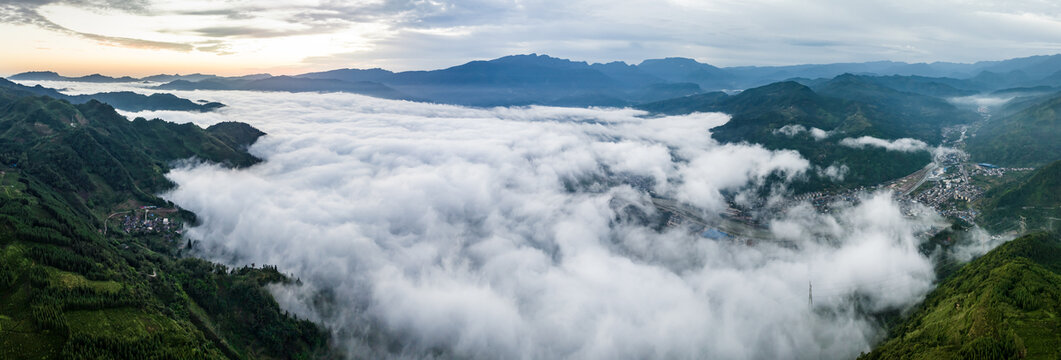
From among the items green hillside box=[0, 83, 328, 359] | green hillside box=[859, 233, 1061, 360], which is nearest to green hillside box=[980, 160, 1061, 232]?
green hillside box=[859, 233, 1061, 360]

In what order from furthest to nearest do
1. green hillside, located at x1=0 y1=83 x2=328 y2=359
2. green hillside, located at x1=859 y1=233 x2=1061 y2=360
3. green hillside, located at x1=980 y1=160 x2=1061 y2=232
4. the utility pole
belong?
green hillside, located at x1=980 y1=160 x2=1061 y2=232 → the utility pole → green hillside, located at x1=0 y1=83 x2=328 y2=359 → green hillside, located at x1=859 y1=233 x2=1061 y2=360

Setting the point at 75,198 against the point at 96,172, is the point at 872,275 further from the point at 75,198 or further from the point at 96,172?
the point at 96,172

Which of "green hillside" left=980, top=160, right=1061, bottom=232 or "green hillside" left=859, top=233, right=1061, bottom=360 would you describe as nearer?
"green hillside" left=859, top=233, right=1061, bottom=360

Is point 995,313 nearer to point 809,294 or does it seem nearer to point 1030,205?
point 809,294

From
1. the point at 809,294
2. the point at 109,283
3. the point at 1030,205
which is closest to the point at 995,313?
the point at 809,294

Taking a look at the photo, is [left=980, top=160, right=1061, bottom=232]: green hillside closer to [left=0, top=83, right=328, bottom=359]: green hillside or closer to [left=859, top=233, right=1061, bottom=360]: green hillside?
[left=859, top=233, right=1061, bottom=360]: green hillside

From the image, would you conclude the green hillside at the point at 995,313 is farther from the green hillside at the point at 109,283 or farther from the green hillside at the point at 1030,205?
the green hillside at the point at 109,283

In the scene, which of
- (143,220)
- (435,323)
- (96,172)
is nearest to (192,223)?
(143,220)

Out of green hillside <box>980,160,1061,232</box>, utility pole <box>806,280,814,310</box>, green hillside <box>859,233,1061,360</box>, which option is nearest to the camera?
green hillside <box>859,233,1061,360</box>
